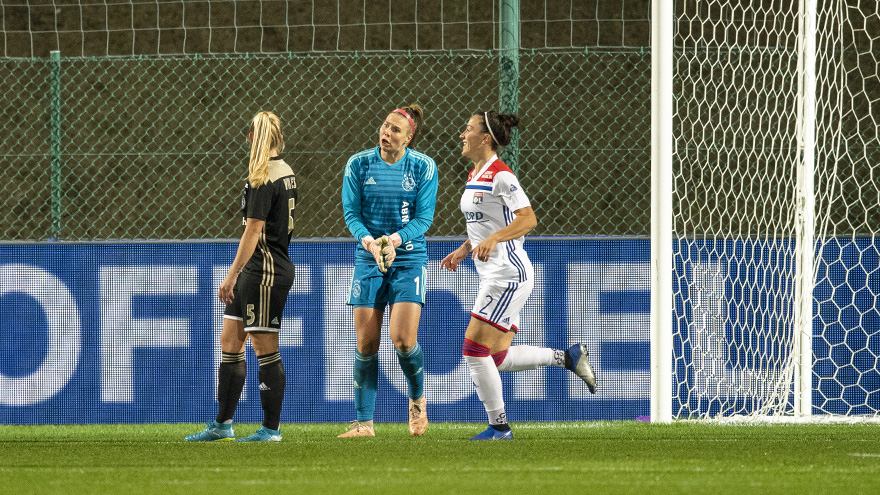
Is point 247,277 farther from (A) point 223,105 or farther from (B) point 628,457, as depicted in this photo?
(A) point 223,105

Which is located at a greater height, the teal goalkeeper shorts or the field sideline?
the teal goalkeeper shorts

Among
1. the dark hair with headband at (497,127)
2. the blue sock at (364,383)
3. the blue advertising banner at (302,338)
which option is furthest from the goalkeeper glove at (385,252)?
the blue advertising banner at (302,338)

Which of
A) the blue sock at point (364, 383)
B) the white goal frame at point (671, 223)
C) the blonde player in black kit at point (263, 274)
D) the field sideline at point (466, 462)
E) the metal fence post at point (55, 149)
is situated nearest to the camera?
the field sideline at point (466, 462)

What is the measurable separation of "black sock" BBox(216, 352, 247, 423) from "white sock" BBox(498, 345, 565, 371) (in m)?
1.28

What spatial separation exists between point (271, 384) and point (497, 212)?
1.28 metres

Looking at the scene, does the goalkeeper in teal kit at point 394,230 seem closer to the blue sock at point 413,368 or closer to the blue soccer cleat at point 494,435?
the blue sock at point 413,368

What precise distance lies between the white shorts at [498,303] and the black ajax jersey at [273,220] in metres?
0.86

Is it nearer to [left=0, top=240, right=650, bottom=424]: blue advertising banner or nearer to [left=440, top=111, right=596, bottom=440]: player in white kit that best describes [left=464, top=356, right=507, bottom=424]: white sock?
[left=440, top=111, right=596, bottom=440]: player in white kit

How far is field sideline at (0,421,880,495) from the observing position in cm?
349

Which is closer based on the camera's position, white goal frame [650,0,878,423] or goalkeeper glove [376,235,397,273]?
goalkeeper glove [376,235,397,273]

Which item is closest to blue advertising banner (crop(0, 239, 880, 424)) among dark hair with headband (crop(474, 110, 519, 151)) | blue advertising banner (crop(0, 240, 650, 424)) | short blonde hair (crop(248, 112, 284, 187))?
blue advertising banner (crop(0, 240, 650, 424))

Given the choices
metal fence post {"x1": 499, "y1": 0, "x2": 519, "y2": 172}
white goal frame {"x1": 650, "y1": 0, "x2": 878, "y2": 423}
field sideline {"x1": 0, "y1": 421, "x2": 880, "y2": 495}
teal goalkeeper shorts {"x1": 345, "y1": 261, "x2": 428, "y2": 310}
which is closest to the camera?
field sideline {"x1": 0, "y1": 421, "x2": 880, "y2": 495}

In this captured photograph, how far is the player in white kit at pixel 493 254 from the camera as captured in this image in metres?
5.34

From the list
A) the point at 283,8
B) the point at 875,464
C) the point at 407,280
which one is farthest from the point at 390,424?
the point at 283,8
